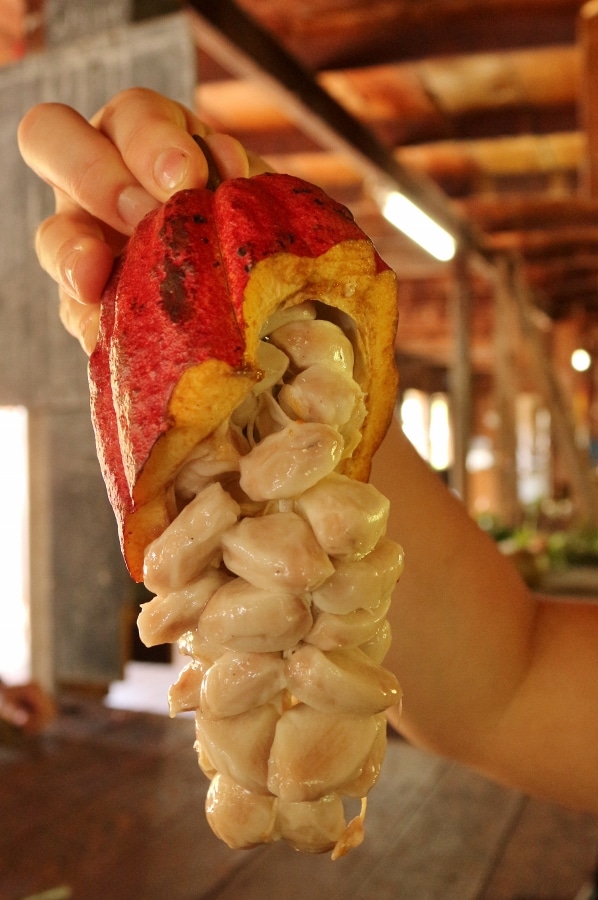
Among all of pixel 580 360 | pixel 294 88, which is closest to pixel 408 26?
pixel 294 88

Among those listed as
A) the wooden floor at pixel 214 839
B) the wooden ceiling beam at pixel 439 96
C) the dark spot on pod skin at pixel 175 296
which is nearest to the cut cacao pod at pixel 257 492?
the dark spot on pod skin at pixel 175 296

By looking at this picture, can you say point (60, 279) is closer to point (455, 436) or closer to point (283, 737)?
point (283, 737)

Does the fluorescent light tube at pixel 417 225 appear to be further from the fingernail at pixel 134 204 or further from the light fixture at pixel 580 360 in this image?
the light fixture at pixel 580 360

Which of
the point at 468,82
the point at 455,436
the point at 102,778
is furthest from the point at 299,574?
the point at 455,436

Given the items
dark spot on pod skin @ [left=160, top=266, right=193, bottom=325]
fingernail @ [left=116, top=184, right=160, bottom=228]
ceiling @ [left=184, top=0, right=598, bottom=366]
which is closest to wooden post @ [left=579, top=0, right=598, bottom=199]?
ceiling @ [left=184, top=0, right=598, bottom=366]

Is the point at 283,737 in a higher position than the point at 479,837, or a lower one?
higher

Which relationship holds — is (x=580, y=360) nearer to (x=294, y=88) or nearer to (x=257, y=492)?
(x=294, y=88)
